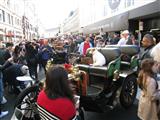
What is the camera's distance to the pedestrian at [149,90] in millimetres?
4047

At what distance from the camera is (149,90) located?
4.05 metres

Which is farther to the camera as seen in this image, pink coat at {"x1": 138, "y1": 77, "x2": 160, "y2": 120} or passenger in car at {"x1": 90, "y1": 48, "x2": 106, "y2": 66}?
passenger in car at {"x1": 90, "y1": 48, "x2": 106, "y2": 66}

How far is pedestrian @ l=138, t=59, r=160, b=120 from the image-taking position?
13.3 feet

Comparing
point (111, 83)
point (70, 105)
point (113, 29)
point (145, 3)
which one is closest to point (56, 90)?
point (70, 105)

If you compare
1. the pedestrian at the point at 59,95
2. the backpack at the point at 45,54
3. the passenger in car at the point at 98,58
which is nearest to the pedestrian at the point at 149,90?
the pedestrian at the point at 59,95

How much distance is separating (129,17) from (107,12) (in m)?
8.91

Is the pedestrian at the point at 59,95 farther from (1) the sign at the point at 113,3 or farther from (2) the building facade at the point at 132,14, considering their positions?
(1) the sign at the point at 113,3

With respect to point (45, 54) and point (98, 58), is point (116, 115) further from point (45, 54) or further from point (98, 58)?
point (45, 54)

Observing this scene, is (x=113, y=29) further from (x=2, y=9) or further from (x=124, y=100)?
(x=2, y=9)

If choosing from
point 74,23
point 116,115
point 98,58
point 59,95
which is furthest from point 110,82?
point 74,23

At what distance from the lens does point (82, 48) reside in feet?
40.6

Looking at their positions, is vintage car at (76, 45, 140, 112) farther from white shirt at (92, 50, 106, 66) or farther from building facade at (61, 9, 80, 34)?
building facade at (61, 9, 80, 34)

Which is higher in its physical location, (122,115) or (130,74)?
(130,74)

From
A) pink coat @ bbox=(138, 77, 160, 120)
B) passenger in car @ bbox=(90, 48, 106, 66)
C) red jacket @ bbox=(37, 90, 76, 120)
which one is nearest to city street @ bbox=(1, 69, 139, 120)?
passenger in car @ bbox=(90, 48, 106, 66)
